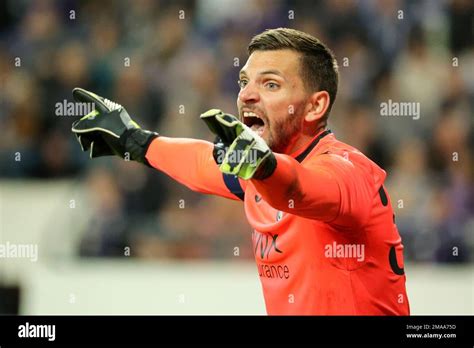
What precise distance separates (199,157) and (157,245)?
236cm

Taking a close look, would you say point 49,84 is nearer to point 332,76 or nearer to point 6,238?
point 6,238

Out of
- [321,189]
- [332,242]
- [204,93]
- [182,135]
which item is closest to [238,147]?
[321,189]

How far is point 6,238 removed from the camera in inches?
273

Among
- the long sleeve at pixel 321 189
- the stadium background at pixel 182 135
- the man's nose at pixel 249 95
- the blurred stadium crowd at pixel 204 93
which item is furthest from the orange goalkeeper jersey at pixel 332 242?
the blurred stadium crowd at pixel 204 93

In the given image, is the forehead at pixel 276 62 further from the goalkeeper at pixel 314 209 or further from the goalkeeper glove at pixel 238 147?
the goalkeeper glove at pixel 238 147

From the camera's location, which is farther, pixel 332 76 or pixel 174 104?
pixel 174 104

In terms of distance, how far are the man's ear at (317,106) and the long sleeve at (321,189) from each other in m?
0.39

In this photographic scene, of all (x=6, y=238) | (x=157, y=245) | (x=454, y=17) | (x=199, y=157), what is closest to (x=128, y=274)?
(x=157, y=245)

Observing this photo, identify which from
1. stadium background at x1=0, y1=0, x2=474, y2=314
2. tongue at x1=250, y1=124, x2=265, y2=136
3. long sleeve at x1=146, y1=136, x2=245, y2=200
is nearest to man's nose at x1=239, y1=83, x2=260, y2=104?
tongue at x1=250, y1=124, x2=265, y2=136

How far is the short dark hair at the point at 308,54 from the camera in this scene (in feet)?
12.4

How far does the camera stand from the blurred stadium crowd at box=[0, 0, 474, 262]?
262 inches

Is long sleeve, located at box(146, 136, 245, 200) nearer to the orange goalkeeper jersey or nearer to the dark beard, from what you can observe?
the orange goalkeeper jersey

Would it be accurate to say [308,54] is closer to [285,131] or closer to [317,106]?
[317,106]
